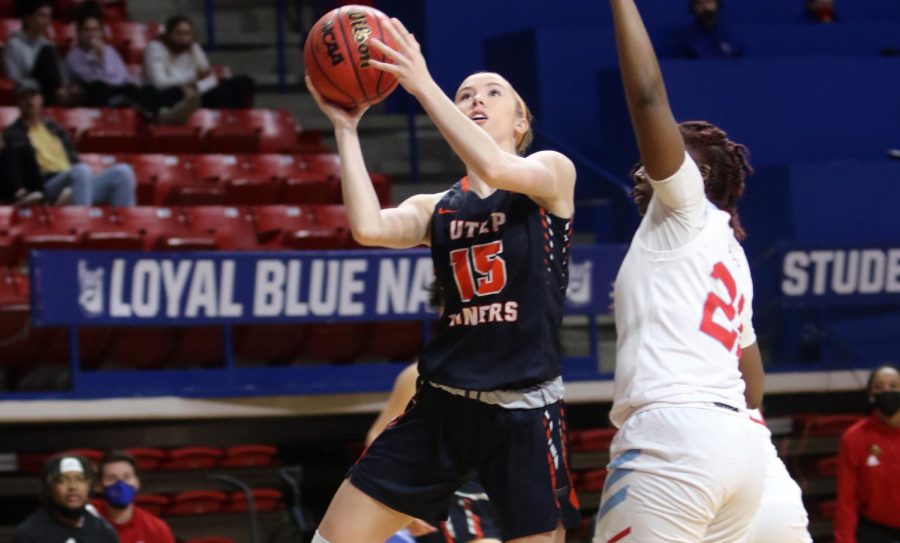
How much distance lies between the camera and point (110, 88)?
1155 centimetres

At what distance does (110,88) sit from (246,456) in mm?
3529

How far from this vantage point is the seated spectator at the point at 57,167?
10.0 m

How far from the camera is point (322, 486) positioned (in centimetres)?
1010

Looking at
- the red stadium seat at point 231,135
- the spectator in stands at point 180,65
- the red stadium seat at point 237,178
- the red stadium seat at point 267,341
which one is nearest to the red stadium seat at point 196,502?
the red stadium seat at point 267,341

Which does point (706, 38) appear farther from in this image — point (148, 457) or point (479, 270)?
point (479, 270)

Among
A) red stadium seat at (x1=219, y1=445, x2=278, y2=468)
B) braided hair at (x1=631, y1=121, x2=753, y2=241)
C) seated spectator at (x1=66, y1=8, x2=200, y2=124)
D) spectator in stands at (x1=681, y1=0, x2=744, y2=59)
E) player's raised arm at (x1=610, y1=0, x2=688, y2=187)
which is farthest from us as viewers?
spectator in stands at (x1=681, y1=0, x2=744, y2=59)

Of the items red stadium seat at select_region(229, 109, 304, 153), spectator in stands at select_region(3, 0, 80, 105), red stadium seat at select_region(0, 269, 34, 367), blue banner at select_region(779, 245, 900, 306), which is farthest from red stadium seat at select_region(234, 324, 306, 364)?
blue banner at select_region(779, 245, 900, 306)

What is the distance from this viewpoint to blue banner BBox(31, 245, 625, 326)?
8445mm

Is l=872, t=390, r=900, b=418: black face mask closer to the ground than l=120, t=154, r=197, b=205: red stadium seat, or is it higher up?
closer to the ground

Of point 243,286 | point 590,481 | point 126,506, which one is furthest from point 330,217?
point 126,506

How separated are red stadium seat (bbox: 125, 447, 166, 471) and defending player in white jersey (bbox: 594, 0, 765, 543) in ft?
19.6

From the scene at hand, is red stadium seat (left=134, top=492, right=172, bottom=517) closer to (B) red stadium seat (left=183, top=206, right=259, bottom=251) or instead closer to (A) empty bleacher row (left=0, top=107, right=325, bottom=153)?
(B) red stadium seat (left=183, top=206, right=259, bottom=251)

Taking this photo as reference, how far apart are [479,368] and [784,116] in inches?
332

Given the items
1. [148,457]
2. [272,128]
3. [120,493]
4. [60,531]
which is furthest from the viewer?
[272,128]
